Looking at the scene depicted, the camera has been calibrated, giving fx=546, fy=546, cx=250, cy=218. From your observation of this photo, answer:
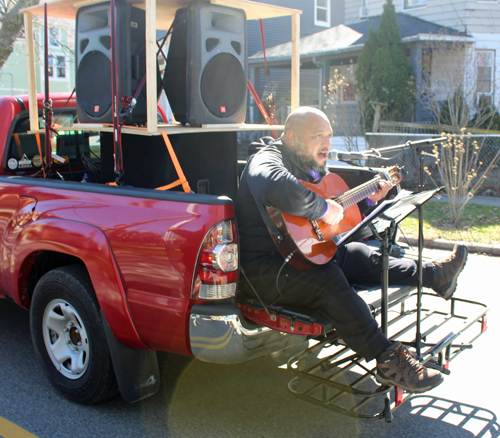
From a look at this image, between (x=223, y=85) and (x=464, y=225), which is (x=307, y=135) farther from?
(x=464, y=225)

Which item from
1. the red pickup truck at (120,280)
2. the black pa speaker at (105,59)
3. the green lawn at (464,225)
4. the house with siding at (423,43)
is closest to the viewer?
the red pickup truck at (120,280)

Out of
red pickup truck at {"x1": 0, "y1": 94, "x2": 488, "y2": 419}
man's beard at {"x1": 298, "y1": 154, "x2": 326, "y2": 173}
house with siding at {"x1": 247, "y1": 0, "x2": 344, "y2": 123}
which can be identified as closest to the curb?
red pickup truck at {"x1": 0, "y1": 94, "x2": 488, "y2": 419}

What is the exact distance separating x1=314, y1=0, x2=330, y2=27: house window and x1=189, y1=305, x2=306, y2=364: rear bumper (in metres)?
24.7

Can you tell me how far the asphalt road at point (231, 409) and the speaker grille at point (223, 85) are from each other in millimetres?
1911

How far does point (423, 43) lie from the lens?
648 inches

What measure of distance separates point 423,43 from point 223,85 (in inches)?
553

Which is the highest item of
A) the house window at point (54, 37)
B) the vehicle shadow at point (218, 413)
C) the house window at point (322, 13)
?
the house window at point (322, 13)

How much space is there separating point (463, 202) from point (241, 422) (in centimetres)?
620

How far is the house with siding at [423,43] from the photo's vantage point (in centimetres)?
1589

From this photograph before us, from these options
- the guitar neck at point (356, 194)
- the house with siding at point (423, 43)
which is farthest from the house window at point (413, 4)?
the guitar neck at point (356, 194)

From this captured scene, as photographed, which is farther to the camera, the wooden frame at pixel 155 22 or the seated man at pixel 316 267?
the wooden frame at pixel 155 22

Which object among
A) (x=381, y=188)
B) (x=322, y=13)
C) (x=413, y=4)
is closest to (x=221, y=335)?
(x=381, y=188)

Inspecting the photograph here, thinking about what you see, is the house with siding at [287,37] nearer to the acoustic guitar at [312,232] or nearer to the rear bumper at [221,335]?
the acoustic guitar at [312,232]

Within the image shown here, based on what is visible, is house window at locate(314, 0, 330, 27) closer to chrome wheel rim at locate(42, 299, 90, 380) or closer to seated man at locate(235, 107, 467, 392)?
seated man at locate(235, 107, 467, 392)
